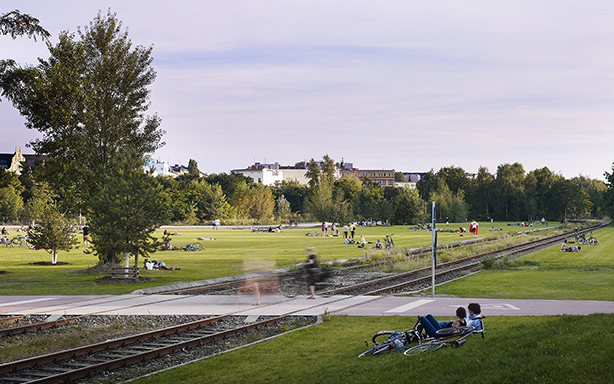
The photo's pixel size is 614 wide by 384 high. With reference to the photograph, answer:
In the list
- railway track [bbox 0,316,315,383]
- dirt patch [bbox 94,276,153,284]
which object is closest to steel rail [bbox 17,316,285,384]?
railway track [bbox 0,316,315,383]

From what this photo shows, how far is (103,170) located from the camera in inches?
1073

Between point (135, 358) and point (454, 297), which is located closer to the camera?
point (135, 358)

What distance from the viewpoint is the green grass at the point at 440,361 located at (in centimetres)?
769

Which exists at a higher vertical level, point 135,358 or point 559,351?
point 559,351

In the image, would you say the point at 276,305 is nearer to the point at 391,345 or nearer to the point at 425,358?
the point at 391,345

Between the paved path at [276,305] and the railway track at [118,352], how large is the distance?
2103 millimetres

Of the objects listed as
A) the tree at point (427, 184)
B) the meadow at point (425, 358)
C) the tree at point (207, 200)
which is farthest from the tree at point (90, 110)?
the tree at point (427, 184)

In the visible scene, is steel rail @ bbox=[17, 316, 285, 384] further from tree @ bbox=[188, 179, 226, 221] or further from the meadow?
tree @ bbox=[188, 179, 226, 221]

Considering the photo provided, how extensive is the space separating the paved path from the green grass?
365 centimetres

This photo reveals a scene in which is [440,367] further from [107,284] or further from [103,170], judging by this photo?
[103,170]

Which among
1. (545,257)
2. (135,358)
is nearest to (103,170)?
(135,358)

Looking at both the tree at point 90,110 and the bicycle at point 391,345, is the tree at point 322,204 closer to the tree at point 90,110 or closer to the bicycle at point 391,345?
the tree at point 90,110

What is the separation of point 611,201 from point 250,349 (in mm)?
113194

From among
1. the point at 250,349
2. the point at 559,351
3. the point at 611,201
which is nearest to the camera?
the point at 559,351
